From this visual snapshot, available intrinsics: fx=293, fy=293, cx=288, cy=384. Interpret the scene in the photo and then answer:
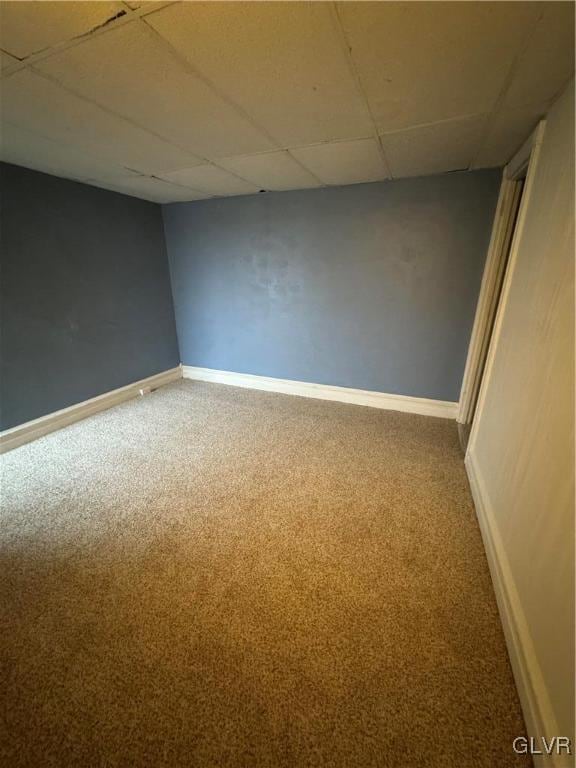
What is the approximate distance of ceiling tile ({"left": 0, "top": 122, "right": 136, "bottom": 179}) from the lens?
1727mm

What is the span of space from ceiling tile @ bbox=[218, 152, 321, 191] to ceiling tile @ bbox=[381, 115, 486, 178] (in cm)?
66

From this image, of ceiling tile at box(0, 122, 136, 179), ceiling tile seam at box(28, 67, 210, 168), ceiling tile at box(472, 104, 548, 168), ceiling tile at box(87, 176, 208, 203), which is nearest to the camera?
ceiling tile seam at box(28, 67, 210, 168)

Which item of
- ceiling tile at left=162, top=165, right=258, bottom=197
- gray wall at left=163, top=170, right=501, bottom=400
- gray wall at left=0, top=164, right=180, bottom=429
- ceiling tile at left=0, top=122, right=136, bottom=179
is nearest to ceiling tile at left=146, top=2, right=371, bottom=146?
ceiling tile at left=162, top=165, right=258, bottom=197

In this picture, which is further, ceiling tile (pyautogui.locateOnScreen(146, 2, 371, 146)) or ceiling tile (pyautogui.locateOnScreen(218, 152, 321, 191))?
ceiling tile (pyautogui.locateOnScreen(218, 152, 321, 191))

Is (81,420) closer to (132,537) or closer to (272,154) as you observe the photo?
(132,537)

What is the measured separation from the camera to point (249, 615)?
1.26 m

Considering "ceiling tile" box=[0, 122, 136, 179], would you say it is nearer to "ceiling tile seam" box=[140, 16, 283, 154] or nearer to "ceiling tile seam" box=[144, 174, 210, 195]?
"ceiling tile seam" box=[144, 174, 210, 195]

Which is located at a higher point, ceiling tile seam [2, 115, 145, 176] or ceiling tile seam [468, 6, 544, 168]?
ceiling tile seam [2, 115, 145, 176]

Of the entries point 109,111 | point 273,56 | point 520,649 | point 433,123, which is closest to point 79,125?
point 109,111

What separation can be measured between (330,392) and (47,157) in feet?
9.75

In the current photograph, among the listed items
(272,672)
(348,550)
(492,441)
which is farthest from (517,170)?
(272,672)
